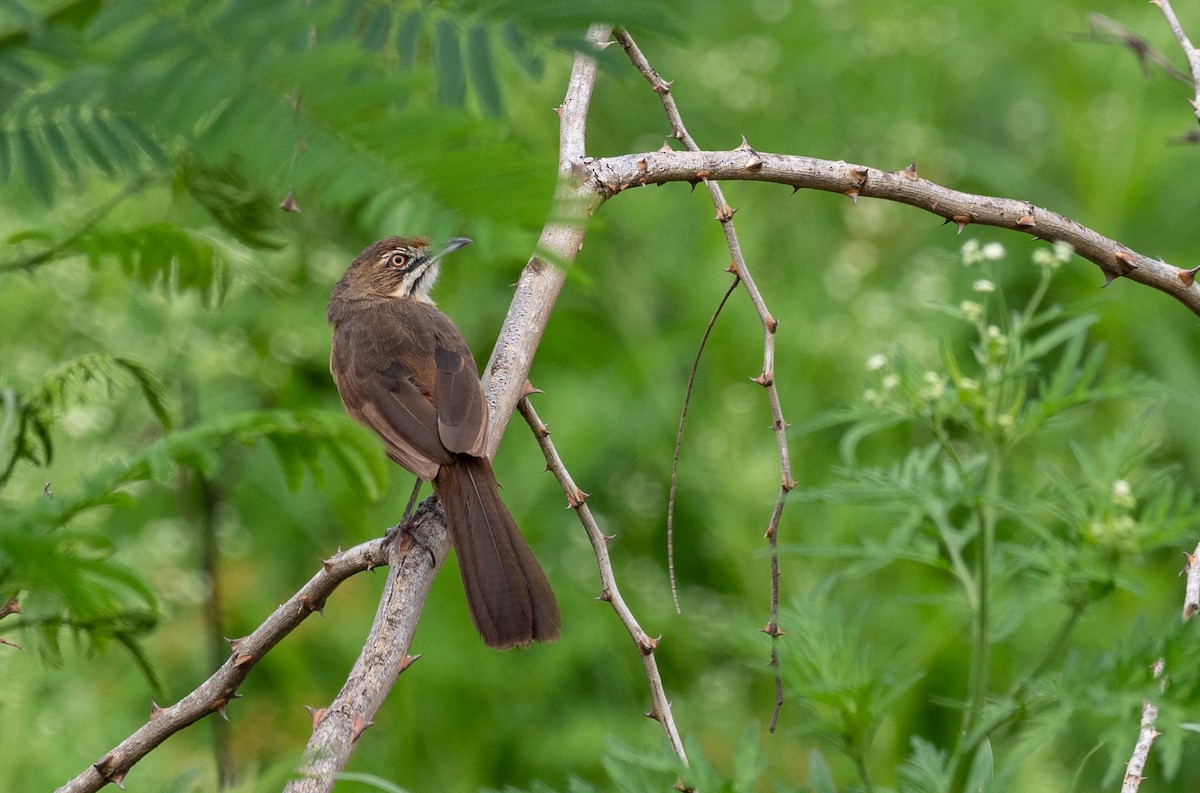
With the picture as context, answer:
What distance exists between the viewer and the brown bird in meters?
3.01

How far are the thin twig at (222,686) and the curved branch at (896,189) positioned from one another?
98 cm

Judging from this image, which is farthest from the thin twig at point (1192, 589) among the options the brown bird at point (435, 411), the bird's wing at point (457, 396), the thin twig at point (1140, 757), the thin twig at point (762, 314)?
the bird's wing at point (457, 396)

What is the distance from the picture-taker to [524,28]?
1.00 m

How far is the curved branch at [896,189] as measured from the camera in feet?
8.77

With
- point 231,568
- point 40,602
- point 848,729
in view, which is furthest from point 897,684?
point 231,568

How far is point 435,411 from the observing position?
3703mm

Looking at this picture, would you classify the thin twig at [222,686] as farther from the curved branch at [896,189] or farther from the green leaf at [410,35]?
the green leaf at [410,35]

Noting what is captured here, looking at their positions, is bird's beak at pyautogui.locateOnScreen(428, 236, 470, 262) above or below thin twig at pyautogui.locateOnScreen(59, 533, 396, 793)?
above

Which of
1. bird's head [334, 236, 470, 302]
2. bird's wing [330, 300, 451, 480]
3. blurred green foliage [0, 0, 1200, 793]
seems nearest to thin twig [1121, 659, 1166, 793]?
blurred green foliage [0, 0, 1200, 793]

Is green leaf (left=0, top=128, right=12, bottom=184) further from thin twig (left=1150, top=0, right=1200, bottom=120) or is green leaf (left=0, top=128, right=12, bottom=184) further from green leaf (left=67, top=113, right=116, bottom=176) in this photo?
thin twig (left=1150, top=0, right=1200, bottom=120)

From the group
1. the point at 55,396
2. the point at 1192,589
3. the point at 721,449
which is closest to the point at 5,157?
the point at 55,396

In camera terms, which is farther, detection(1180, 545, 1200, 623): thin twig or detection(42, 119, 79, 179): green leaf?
detection(1180, 545, 1200, 623): thin twig

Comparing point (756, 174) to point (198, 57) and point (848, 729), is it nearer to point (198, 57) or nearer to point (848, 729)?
point (848, 729)

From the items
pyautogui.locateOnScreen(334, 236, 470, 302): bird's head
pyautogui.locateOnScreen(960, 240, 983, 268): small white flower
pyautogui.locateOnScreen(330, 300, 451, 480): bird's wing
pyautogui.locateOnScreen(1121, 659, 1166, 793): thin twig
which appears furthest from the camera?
pyautogui.locateOnScreen(334, 236, 470, 302): bird's head
